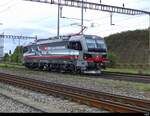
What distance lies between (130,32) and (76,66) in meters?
55.6

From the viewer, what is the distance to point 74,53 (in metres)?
35.8

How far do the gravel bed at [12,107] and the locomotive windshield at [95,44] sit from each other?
1785 centimetres

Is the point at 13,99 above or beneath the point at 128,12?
beneath

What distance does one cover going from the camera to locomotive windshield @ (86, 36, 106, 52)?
34812 millimetres

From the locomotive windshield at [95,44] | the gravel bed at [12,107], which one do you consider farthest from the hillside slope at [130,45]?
the gravel bed at [12,107]

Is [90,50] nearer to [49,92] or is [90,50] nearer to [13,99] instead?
[49,92]

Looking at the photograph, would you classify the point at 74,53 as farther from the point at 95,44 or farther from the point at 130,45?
the point at 130,45

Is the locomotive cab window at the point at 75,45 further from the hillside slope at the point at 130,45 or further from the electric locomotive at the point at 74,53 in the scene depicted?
the hillside slope at the point at 130,45

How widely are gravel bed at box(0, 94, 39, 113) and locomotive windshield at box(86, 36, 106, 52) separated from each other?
17851 mm

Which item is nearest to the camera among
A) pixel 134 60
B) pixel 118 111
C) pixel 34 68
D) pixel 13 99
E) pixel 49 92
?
pixel 118 111

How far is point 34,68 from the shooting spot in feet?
158

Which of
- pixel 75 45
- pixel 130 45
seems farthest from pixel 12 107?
pixel 130 45

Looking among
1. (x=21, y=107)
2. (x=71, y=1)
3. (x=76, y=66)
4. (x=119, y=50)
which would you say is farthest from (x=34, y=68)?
(x=119, y=50)

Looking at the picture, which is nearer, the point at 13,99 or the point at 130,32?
the point at 13,99
